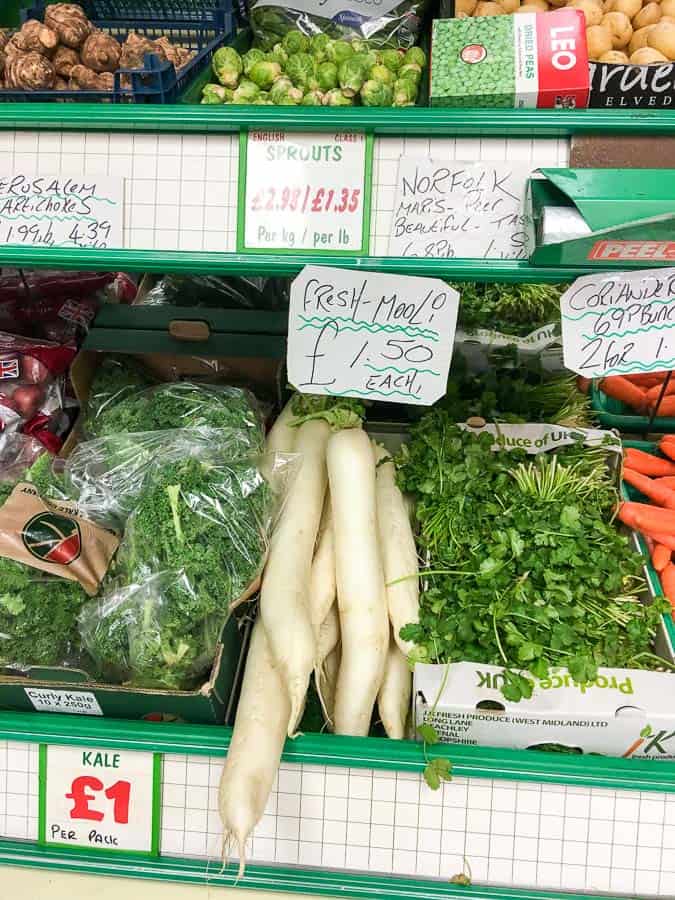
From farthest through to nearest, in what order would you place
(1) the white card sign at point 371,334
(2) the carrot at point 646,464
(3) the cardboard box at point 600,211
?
(2) the carrot at point 646,464
(1) the white card sign at point 371,334
(3) the cardboard box at point 600,211

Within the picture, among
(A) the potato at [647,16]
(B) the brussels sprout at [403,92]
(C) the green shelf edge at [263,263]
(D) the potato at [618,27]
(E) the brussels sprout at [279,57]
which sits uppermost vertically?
(A) the potato at [647,16]

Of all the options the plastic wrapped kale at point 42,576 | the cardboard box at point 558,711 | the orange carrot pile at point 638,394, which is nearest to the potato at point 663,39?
the orange carrot pile at point 638,394

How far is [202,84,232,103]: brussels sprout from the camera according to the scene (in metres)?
1.50

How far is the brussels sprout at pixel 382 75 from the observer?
1.48m

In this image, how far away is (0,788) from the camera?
1.19m

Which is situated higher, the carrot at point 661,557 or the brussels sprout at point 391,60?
the brussels sprout at point 391,60

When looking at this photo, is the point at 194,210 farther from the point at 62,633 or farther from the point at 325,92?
the point at 62,633

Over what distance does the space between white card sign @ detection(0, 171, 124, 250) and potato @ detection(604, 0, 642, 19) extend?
136cm

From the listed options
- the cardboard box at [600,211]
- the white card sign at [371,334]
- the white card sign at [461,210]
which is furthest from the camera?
the white card sign at [371,334]

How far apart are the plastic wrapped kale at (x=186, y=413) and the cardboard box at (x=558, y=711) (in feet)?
2.00

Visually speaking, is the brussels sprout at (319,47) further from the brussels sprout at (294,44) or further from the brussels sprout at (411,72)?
the brussels sprout at (411,72)

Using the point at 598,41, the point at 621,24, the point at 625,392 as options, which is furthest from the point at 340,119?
the point at 625,392

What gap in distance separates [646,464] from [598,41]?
1000mm

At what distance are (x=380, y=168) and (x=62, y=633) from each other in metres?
0.94
